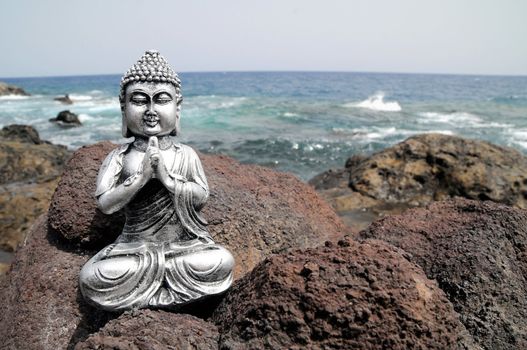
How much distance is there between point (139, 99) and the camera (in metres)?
3.33

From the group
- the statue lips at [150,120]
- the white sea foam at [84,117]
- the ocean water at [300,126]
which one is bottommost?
the white sea foam at [84,117]

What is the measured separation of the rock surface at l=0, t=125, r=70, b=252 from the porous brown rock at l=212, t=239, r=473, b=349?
15.8 ft

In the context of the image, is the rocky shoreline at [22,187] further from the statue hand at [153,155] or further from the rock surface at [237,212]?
the statue hand at [153,155]

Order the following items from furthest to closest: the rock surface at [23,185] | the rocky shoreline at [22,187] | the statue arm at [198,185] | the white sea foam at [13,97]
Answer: the white sea foam at [13,97], the rock surface at [23,185], the rocky shoreline at [22,187], the statue arm at [198,185]

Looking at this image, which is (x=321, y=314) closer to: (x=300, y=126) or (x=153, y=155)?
(x=153, y=155)

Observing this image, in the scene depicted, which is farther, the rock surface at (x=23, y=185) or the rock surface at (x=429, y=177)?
the rock surface at (x=429, y=177)

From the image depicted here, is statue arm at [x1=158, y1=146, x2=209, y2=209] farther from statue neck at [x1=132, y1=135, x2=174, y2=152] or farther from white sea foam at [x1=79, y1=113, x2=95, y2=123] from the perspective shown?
white sea foam at [x1=79, y1=113, x2=95, y2=123]

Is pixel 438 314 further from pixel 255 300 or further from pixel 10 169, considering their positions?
pixel 10 169

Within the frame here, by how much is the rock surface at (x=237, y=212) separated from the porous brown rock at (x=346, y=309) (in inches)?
57.9

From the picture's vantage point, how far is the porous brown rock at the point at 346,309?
232 centimetres

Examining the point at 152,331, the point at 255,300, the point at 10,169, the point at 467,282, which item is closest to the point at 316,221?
the point at 467,282

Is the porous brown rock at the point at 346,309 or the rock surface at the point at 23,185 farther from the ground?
the porous brown rock at the point at 346,309

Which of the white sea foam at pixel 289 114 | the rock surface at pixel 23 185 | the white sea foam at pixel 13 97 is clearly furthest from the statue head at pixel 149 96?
the white sea foam at pixel 13 97

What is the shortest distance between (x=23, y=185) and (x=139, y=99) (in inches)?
226
